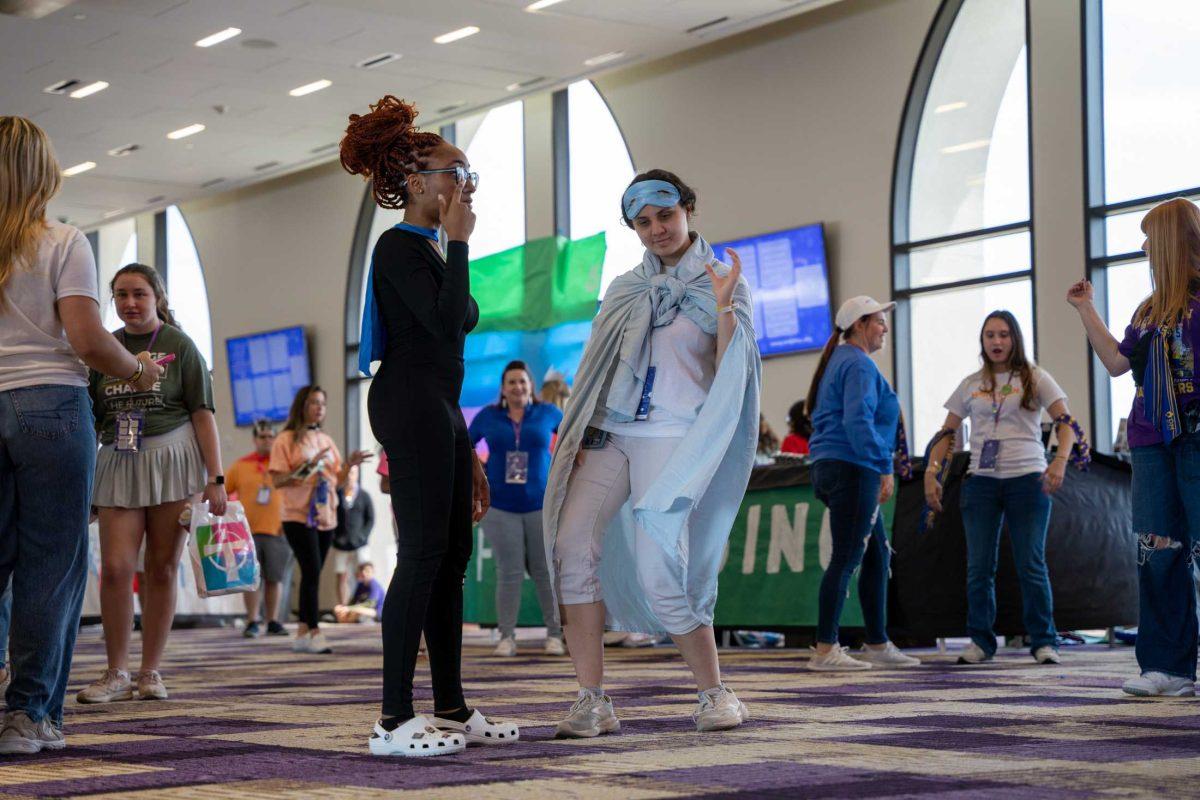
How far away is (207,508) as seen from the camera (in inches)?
206

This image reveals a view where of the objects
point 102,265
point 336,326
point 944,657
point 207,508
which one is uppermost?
point 102,265

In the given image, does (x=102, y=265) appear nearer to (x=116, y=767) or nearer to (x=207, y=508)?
(x=207, y=508)

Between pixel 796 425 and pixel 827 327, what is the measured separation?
2511mm

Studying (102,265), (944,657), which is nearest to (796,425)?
(944,657)

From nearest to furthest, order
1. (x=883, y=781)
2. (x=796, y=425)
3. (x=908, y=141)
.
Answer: (x=883, y=781)
(x=796, y=425)
(x=908, y=141)

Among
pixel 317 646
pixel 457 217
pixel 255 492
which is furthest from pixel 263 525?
pixel 457 217

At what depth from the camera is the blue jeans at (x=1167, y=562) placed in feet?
14.6

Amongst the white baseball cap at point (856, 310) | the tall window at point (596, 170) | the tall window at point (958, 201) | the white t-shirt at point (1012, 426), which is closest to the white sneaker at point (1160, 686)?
the white t-shirt at point (1012, 426)

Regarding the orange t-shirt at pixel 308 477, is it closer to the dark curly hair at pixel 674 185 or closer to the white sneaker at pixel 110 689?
the white sneaker at pixel 110 689

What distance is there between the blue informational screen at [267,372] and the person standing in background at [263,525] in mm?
5429

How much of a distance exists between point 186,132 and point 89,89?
1579 mm

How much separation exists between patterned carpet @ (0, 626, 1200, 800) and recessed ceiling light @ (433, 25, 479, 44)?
6.60m

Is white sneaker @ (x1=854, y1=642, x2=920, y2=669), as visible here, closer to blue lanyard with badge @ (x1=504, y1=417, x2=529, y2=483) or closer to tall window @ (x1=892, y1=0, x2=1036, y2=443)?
blue lanyard with badge @ (x1=504, y1=417, x2=529, y2=483)

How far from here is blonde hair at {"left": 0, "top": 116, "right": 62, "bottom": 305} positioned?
11.0 feet
